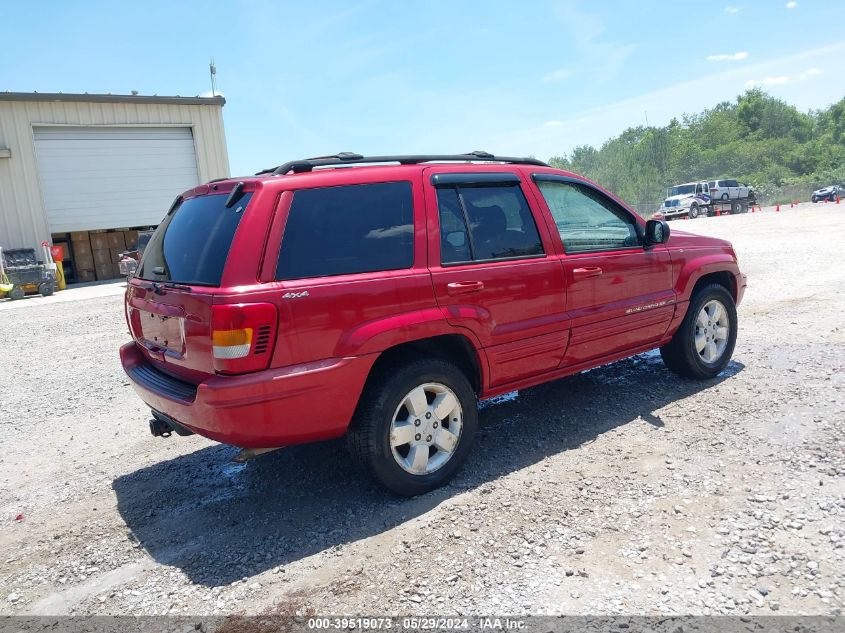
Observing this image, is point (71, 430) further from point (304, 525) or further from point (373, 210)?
point (373, 210)

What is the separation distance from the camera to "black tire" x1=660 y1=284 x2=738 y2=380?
5.09m

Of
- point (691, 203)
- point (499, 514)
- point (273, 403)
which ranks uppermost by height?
point (691, 203)

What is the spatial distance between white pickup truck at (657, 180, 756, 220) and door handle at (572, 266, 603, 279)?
33.3 m

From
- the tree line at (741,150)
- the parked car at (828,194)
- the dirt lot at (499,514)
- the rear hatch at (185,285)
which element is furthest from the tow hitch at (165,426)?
the tree line at (741,150)

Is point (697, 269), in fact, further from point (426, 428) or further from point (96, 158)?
point (96, 158)

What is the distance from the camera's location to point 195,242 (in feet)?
11.3

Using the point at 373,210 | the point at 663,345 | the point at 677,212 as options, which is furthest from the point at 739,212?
the point at 373,210

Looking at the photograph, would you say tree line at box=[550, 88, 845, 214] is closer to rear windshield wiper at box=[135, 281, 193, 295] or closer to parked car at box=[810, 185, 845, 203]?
parked car at box=[810, 185, 845, 203]

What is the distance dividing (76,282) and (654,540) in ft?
80.0

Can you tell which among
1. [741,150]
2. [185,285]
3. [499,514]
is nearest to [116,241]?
[185,285]

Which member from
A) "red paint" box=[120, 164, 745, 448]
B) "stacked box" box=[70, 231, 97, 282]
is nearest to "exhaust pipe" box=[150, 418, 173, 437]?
"red paint" box=[120, 164, 745, 448]

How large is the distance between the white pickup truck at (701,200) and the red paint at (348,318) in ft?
110

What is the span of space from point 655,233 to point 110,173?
22065 millimetres

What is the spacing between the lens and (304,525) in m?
3.41
